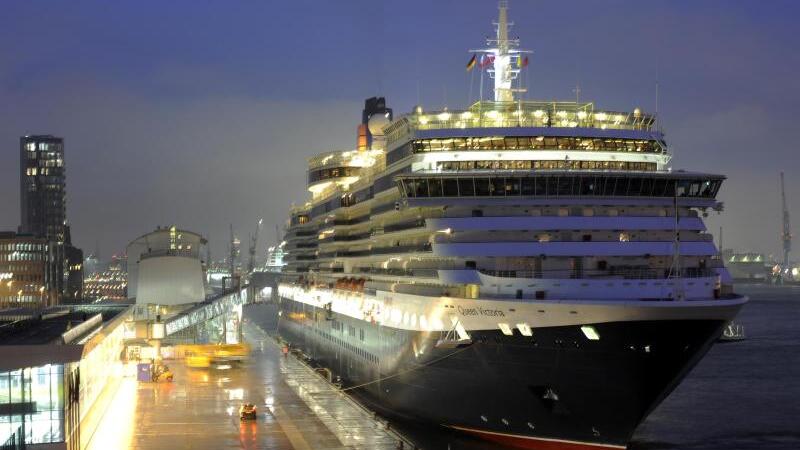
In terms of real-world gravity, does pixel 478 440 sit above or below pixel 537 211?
below

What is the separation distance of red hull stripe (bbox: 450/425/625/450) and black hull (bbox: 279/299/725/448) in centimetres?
4

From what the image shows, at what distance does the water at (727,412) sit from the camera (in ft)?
146

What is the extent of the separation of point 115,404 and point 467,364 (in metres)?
16.3

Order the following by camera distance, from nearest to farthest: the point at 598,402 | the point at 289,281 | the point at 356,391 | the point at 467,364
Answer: the point at 598,402, the point at 467,364, the point at 356,391, the point at 289,281

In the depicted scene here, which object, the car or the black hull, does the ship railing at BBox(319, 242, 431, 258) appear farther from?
the car

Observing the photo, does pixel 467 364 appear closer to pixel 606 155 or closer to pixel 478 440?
pixel 478 440

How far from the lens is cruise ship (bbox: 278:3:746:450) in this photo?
32594 millimetres

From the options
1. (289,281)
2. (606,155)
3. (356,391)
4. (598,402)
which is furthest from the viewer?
(289,281)

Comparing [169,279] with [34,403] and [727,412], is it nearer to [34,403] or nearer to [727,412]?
[727,412]

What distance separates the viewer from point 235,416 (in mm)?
38281

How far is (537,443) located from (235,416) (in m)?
11.9

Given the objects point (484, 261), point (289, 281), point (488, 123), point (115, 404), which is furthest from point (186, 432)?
point (289, 281)

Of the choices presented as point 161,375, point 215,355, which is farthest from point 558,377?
point 215,355

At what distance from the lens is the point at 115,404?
4228 cm
